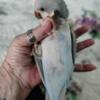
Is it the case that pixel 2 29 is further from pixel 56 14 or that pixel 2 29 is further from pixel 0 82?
pixel 56 14

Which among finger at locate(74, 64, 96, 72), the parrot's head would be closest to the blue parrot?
the parrot's head

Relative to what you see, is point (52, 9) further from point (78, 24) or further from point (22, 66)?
point (78, 24)

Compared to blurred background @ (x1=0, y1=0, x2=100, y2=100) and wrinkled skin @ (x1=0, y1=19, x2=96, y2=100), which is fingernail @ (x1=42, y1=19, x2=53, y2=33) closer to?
wrinkled skin @ (x1=0, y1=19, x2=96, y2=100)

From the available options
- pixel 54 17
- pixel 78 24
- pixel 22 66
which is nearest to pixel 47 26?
pixel 54 17

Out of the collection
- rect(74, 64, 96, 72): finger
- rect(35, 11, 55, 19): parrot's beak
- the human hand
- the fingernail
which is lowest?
rect(74, 64, 96, 72): finger

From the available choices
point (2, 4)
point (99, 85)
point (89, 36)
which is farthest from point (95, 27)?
point (2, 4)

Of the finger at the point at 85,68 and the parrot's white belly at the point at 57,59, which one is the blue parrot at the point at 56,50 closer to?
the parrot's white belly at the point at 57,59

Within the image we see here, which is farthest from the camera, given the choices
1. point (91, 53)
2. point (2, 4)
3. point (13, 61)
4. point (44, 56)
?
point (2, 4)
